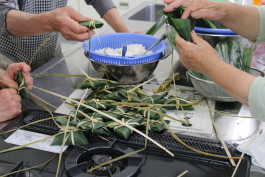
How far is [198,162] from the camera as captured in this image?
1.97 ft

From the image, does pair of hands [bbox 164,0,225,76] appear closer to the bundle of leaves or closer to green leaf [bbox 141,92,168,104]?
green leaf [bbox 141,92,168,104]

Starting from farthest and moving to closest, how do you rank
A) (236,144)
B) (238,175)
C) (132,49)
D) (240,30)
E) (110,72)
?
(132,49), (110,72), (240,30), (236,144), (238,175)

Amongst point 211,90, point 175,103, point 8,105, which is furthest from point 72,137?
point 211,90

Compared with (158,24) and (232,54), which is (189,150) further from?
(158,24)

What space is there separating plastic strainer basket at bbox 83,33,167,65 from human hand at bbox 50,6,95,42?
99 millimetres

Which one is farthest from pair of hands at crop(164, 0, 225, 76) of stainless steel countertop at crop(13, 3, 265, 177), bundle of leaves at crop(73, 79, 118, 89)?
bundle of leaves at crop(73, 79, 118, 89)

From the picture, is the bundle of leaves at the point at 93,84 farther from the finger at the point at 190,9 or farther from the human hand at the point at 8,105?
the finger at the point at 190,9

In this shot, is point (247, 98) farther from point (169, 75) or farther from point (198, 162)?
point (169, 75)

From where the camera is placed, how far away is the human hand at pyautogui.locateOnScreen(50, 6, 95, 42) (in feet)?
2.68

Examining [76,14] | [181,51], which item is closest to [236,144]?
[181,51]

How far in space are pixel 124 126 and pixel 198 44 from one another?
0.32 m

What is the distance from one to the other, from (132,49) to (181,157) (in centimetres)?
57

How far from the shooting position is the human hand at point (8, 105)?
75cm

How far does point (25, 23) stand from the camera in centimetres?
97
